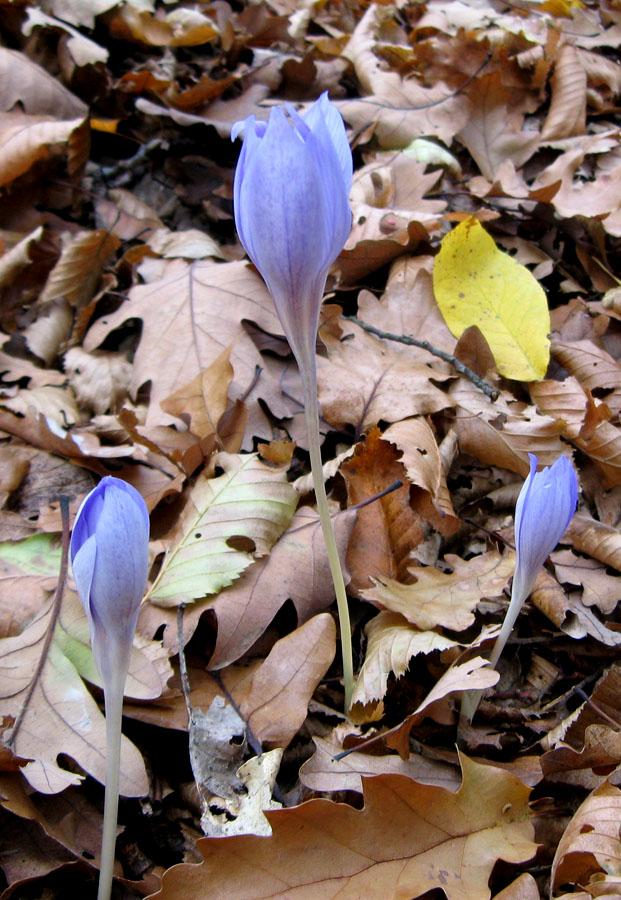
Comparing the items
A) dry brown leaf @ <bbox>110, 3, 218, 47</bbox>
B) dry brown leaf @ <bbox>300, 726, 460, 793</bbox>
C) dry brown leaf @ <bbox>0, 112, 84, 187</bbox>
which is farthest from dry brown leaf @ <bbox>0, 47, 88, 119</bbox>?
dry brown leaf @ <bbox>300, 726, 460, 793</bbox>

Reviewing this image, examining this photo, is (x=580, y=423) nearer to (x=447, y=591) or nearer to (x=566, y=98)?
(x=447, y=591)

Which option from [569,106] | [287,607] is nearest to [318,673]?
[287,607]

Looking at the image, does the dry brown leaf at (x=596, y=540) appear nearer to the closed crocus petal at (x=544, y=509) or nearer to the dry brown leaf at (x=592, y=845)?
the closed crocus petal at (x=544, y=509)

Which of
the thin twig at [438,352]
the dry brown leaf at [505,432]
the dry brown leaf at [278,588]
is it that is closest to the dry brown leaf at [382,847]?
the dry brown leaf at [278,588]

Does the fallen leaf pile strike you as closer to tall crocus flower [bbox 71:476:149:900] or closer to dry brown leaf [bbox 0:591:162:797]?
dry brown leaf [bbox 0:591:162:797]

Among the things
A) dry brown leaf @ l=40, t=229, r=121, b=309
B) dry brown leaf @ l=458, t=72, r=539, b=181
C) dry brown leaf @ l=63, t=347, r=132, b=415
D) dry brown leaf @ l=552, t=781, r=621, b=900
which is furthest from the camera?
dry brown leaf @ l=458, t=72, r=539, b=181

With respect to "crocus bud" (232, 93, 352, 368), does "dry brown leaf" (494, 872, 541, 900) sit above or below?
below
